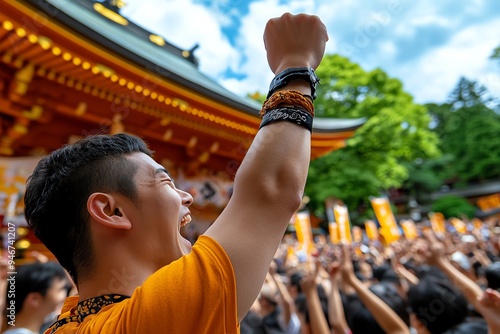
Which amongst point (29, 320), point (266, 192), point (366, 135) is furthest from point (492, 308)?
point (366, 135)

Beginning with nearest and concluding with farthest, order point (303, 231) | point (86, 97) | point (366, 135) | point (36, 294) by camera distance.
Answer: point (36, 294), point (86, 97), point (303, 231), point (366, 135)

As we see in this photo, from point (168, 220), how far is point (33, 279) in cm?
165

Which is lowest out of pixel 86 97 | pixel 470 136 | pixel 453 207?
pixel 86 97

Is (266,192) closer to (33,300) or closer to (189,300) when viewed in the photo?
(189,300)

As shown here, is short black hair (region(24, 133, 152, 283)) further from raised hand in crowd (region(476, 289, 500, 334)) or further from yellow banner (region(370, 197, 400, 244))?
yellow banner (region(370, 197, 400, 244))

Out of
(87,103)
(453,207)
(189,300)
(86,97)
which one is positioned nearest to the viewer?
(189,300)

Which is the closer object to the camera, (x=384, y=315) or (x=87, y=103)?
(x=384, y=315)

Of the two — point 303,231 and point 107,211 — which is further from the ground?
point 107,211

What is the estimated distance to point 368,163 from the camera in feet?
56.1

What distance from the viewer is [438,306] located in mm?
1913

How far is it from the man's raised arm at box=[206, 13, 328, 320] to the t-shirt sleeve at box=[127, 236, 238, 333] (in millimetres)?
24

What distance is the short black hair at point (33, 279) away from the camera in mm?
1979

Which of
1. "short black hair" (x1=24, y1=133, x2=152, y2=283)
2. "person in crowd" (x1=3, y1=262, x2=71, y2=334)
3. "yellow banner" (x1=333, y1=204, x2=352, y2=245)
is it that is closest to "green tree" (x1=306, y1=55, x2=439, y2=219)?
"yellow banner" (x1=333, y1=204, x2=352, y2=245)

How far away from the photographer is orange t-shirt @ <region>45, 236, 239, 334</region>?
61cm
